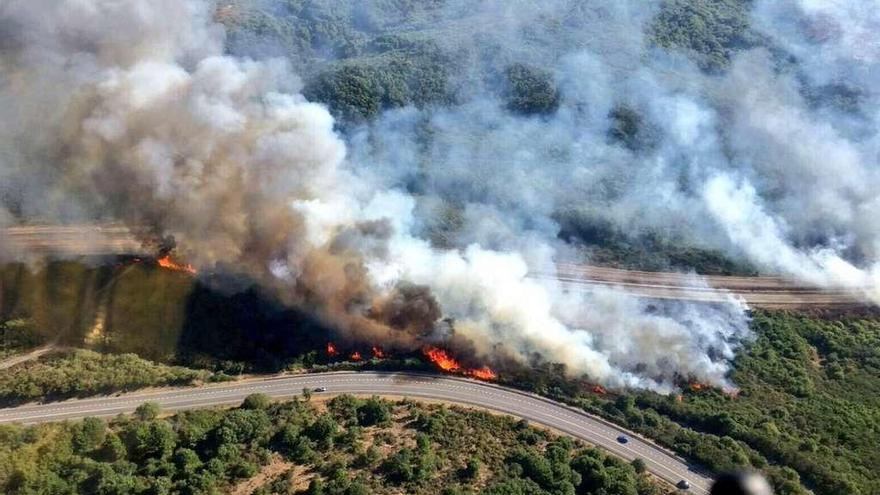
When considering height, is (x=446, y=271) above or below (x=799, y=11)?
below

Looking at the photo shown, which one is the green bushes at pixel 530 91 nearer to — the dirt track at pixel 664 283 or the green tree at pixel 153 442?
the dirt track at pixel 664 283

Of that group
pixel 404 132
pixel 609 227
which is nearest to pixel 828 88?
pixel 609 227

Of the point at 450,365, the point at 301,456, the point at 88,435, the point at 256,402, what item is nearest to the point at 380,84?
the point at 450,365

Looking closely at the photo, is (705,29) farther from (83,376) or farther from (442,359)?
(83,376)

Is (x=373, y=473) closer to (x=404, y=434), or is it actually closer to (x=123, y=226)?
(x=404, y=434)

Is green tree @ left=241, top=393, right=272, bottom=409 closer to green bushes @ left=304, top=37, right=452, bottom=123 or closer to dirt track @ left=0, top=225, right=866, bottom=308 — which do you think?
dirt track @ left=0, top=225, right=866, bottom=308

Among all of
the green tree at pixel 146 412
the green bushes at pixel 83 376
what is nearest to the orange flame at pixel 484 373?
the green bushes at pixel 83 376
